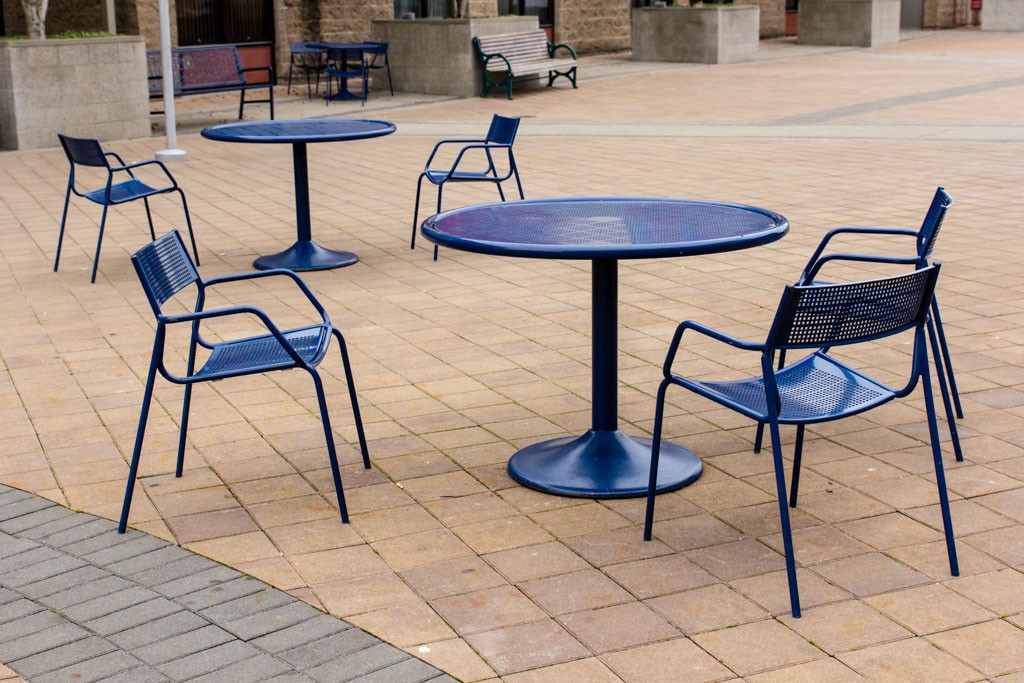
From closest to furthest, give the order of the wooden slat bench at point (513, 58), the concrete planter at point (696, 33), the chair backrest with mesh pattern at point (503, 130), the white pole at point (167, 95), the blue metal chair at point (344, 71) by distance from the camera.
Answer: the chair backrest with mesh pattern at point (503, 130), the white pole at point (167, 95), the blue metal chair at point (344, 71), the wooden slat bench at point (513, 58), the concrete planter at point (696, 33)

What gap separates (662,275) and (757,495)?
3428 mm

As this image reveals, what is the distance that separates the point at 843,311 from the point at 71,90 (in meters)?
11.5

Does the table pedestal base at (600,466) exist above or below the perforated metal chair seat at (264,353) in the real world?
below

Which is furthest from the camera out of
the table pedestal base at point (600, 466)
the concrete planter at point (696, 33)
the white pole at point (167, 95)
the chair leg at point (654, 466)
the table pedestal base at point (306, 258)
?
the concrete planter at point (696, 33)

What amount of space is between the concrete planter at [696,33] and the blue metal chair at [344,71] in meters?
6.16

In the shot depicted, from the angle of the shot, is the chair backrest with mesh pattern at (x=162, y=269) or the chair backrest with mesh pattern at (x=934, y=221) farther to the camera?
the chair backrest with mesh pattern at (x=934, y=221)

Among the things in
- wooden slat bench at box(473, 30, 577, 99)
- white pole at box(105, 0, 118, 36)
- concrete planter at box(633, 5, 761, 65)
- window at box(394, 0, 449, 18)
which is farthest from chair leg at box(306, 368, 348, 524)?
concrete planter at box(633, 5, 761, 65)

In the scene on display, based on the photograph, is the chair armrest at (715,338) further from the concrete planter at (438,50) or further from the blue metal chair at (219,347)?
the concrete planter at (438,50)

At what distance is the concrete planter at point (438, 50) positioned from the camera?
17906 mm

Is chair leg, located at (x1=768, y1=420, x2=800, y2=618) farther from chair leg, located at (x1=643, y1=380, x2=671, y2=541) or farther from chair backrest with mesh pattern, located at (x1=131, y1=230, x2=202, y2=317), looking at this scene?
chair backrest with mesh pattern, located at (x1=131, y1=230, x2=202, y2=317)

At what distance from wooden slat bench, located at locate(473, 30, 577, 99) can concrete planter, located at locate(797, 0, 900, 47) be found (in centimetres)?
962

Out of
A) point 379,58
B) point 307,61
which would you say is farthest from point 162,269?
point 307,61

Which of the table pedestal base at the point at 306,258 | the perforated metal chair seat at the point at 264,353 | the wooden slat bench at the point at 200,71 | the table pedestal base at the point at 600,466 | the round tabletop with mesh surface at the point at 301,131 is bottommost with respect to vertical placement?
the table pedestal base at the point at 600,466

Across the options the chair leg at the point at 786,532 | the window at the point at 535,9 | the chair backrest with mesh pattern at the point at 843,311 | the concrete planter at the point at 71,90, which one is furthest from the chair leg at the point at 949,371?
the window at the point at 535,9
